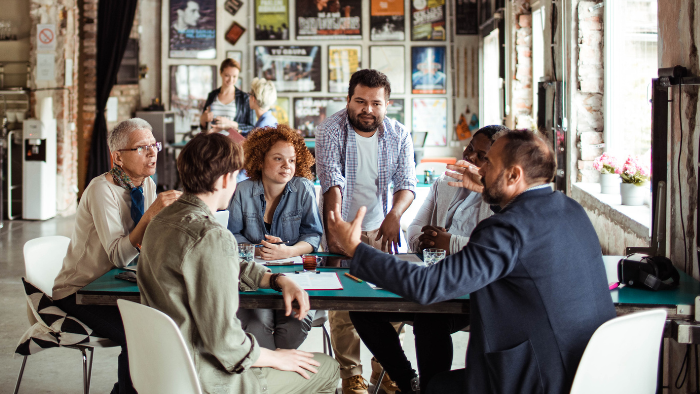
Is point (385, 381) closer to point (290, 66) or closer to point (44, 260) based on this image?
point (44, 260)

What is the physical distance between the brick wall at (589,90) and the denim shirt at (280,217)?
8.70 feet

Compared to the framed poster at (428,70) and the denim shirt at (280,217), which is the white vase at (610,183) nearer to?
the denim shirt at (280,217)

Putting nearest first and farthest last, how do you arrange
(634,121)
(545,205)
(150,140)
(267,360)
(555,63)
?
(545,205), (267,360), (150,140), (634,121), (555,63)

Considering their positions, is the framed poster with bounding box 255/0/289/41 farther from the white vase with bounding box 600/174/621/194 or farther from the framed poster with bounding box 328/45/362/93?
the white vase with bounding box 600/174/621/194

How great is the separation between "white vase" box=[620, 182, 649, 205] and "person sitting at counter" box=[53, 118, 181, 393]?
2656 mm

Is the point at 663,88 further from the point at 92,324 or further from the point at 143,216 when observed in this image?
the point at 92,324

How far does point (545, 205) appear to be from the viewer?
74.0 inches

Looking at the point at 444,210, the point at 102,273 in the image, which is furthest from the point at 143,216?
the point at 444,210

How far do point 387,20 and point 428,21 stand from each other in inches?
24.1

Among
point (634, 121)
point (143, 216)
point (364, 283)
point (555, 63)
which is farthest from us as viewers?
point (555, 63)

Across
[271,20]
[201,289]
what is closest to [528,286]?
[201,289]

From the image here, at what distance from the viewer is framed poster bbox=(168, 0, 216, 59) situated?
999cm

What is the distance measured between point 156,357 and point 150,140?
122 cm

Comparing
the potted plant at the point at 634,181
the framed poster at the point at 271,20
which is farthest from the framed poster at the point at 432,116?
the potted plant at the point at 634,181
